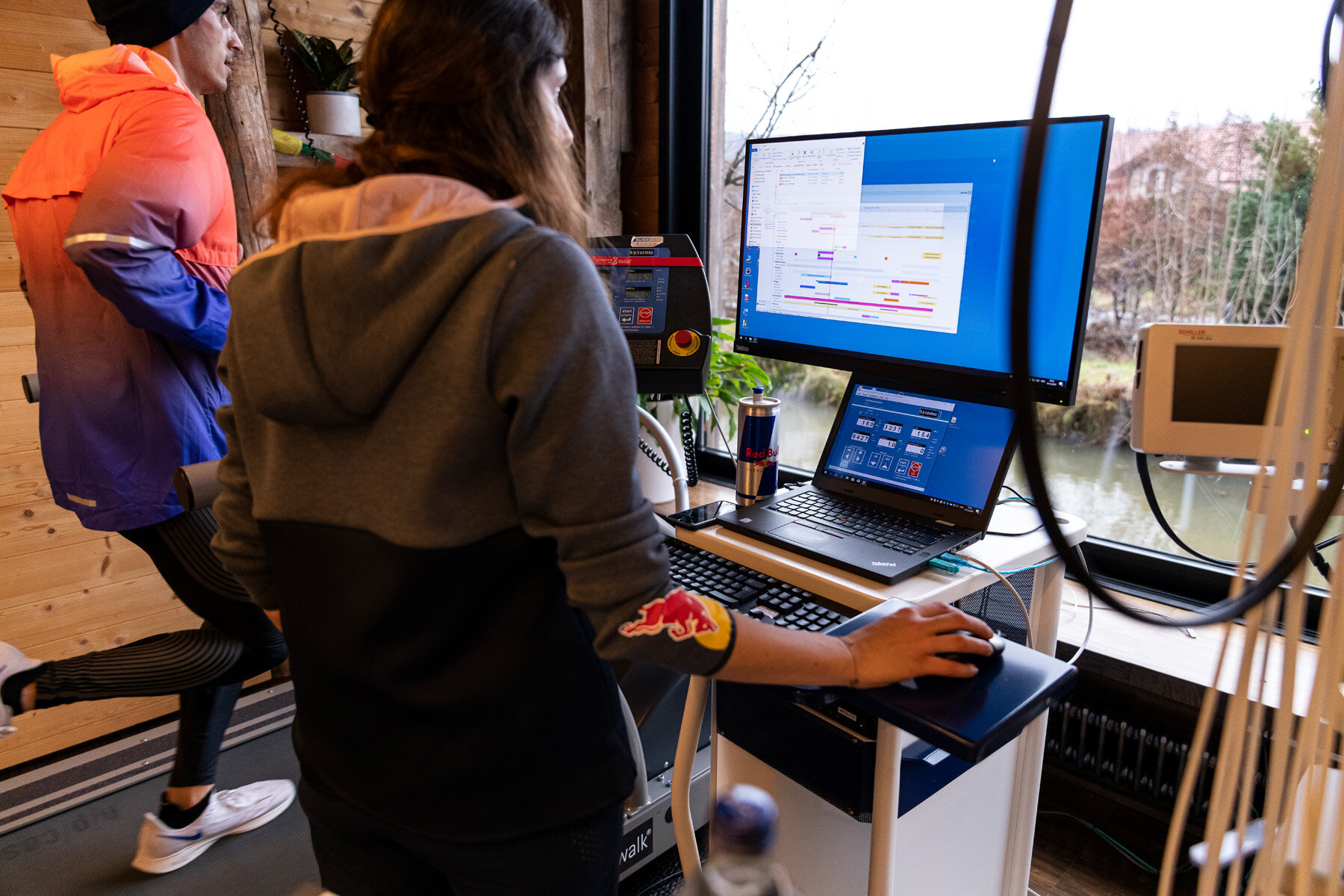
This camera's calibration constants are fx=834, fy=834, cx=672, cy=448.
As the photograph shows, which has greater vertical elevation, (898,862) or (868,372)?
(868,372)

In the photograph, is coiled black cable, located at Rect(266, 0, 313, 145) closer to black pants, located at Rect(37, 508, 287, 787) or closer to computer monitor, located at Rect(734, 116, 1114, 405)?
black pants, located at Rect(37, 508, 287, 787)

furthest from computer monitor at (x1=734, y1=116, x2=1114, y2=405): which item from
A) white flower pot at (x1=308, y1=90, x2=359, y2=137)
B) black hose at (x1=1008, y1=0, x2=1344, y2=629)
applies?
white flower pot at (x1=308, y1=90, x2=359, y2=137)

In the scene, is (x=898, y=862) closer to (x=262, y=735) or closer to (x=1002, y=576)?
(x=1002, y=576)

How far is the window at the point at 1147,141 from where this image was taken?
1432mm

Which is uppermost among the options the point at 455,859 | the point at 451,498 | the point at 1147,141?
the point at 1147,141

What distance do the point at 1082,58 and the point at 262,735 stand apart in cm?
251

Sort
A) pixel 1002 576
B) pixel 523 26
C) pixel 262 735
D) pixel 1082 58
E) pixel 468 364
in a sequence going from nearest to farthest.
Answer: pixel 468 364
pixel 523 26
pixel 1002 576
pixel 1082 58
pixel 262 735

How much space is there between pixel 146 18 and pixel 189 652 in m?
1.20

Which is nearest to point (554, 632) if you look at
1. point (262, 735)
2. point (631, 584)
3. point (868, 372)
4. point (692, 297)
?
point (631, 584)

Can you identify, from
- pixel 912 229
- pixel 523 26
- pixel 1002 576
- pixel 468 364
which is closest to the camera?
pixel 468 364

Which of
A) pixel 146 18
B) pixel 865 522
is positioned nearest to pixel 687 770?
pixel 865 522

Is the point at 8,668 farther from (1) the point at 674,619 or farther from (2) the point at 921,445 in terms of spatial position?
→ (2) the point at 921,445

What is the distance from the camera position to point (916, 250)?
1271 millimetres

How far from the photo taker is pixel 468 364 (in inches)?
25.8
